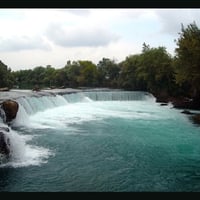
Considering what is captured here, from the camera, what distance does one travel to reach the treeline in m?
29.4

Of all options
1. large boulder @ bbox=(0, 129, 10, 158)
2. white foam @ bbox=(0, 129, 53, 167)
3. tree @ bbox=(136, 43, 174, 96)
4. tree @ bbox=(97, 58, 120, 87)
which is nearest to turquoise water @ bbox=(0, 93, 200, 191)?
white foam @ bbox=(0, 129, 53, 167)

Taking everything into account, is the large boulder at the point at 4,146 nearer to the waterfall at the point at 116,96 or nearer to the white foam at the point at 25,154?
the white foam at the point at 25,154

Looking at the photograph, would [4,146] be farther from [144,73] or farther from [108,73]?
[108,73]

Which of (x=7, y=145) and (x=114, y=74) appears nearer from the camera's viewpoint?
(x=7, y=145)

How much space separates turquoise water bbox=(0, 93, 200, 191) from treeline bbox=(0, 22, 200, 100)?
821cm

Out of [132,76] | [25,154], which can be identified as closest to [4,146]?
[25,154]

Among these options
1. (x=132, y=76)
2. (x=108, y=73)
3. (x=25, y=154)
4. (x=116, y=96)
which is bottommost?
(x=25, y=154)

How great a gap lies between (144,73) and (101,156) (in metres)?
35.1

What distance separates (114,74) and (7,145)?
54726 mm

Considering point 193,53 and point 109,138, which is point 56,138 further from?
point 193,53

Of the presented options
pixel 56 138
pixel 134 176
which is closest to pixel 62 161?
pixel 134 176

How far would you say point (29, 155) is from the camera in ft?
42.7

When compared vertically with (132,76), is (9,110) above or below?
below

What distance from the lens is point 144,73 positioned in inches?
1868
